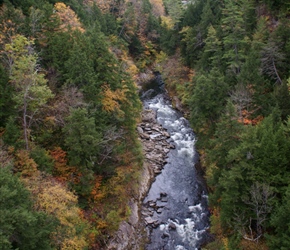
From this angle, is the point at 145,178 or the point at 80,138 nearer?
the point at 80,138

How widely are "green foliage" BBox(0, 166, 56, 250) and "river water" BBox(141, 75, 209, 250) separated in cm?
1178

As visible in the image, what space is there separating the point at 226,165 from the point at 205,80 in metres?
11.3

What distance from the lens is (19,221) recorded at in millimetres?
14578

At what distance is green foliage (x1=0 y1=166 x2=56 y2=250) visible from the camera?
13945mm

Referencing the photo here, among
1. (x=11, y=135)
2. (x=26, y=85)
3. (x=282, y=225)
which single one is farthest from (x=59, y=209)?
(x=282, y=225)

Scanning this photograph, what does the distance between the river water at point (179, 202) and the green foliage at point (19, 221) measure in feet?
38.6

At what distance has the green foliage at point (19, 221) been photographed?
1395cm

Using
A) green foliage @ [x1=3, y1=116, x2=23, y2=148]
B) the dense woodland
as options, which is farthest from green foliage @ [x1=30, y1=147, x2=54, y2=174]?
green foliage @ [x1=3, y1=116, x2=23, y2=148]

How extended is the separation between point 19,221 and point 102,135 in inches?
493

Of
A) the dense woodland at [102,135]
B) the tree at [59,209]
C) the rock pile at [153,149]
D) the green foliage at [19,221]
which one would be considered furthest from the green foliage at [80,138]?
the rock pile at [153,149]

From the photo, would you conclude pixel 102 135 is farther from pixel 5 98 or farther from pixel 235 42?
pixel 235 42

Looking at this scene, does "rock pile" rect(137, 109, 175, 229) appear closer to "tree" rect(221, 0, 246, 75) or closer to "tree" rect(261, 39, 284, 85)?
"tree" rect(221, 0, 246, 75)

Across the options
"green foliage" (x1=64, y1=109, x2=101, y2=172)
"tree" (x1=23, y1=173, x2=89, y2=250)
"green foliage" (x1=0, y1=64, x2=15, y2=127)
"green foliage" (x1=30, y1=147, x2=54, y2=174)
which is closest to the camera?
"tree" (x1=23, y1=173, x2=89, y2=250)

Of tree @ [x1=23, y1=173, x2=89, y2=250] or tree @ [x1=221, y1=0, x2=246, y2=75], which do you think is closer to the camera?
tree @ [x1=23, y1=173, x2=89, y2=250]
